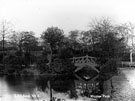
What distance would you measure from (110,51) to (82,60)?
243 centimetres

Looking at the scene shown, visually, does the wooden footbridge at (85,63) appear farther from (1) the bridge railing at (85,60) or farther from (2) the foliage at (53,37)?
(2) the foliage at (53,37)

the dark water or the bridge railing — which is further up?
the bridge railing

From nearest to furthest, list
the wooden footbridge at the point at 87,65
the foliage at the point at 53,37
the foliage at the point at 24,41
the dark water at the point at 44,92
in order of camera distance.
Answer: the dark water at the point at 44,92
the wooden footbridge at the point at 87,65
the foliage at the point at 53,37
the foliage at the point at 24,41

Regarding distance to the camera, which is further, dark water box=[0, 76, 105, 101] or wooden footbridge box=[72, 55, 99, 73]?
wooden footbridge box=[72, 55, 99, 73]

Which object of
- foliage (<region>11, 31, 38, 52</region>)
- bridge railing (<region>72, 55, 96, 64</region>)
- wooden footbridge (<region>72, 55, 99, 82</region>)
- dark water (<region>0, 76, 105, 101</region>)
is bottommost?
dark water (<region>0, 76, 105, 101</region>)

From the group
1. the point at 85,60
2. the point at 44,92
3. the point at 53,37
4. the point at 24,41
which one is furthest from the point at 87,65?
the point at 24,41

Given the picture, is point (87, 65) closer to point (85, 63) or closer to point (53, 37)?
point (85, 63)

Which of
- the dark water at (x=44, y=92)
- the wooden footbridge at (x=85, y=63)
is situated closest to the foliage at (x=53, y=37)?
the wooden footbridge at (x=85, y=63)

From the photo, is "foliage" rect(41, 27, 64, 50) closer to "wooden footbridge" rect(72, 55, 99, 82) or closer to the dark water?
"wooden footbridge" rect(72, 55, 99, 82)

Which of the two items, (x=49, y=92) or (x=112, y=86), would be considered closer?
(x=49, y=92)

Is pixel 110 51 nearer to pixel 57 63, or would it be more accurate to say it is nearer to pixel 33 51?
pixel 57 63

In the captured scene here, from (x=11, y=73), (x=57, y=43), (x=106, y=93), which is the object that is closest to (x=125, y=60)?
(x=57, y=43)

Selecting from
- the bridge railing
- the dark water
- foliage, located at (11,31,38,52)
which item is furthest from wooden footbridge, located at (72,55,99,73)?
foliage, located at (11,31,38,52)

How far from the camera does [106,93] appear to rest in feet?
33.9
